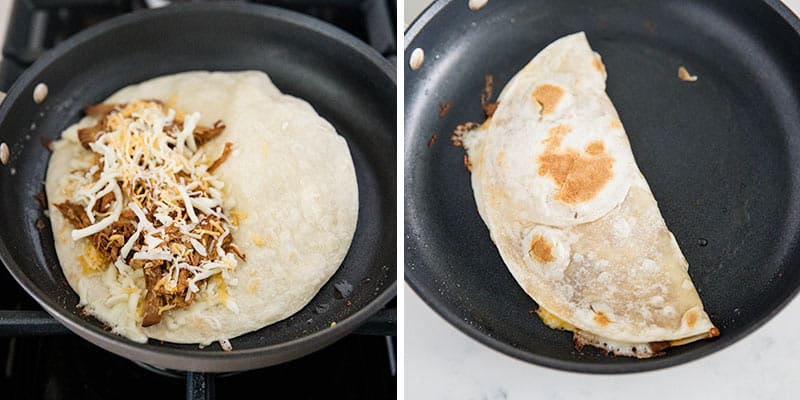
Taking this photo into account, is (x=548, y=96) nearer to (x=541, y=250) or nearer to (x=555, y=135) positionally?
(x=555, y=135)

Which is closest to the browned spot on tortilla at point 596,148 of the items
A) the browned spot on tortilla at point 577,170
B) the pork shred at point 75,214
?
the browned spot on tortilla at point 577,170

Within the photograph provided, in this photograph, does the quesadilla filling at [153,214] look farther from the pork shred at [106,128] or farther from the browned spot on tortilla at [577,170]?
the browned spot on tortilla at [577,170]

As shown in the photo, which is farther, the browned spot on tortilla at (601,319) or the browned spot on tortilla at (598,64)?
the browned spot on tortilla at (598,64)

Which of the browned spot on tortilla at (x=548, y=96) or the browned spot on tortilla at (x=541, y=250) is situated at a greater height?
the browned spot on tortilla at (x=548, y=96)

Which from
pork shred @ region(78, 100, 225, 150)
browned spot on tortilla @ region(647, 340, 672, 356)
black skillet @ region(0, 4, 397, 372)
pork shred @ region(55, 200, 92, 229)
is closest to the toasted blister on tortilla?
browned spot on tortilla @ region(647, 340, 672, 356)

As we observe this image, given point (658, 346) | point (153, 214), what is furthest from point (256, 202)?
point (658, 346)

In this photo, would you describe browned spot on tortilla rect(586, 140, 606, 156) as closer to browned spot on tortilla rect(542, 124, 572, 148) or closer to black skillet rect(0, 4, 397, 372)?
browned spot on tortilla rect(542, 124, 572, 148)
